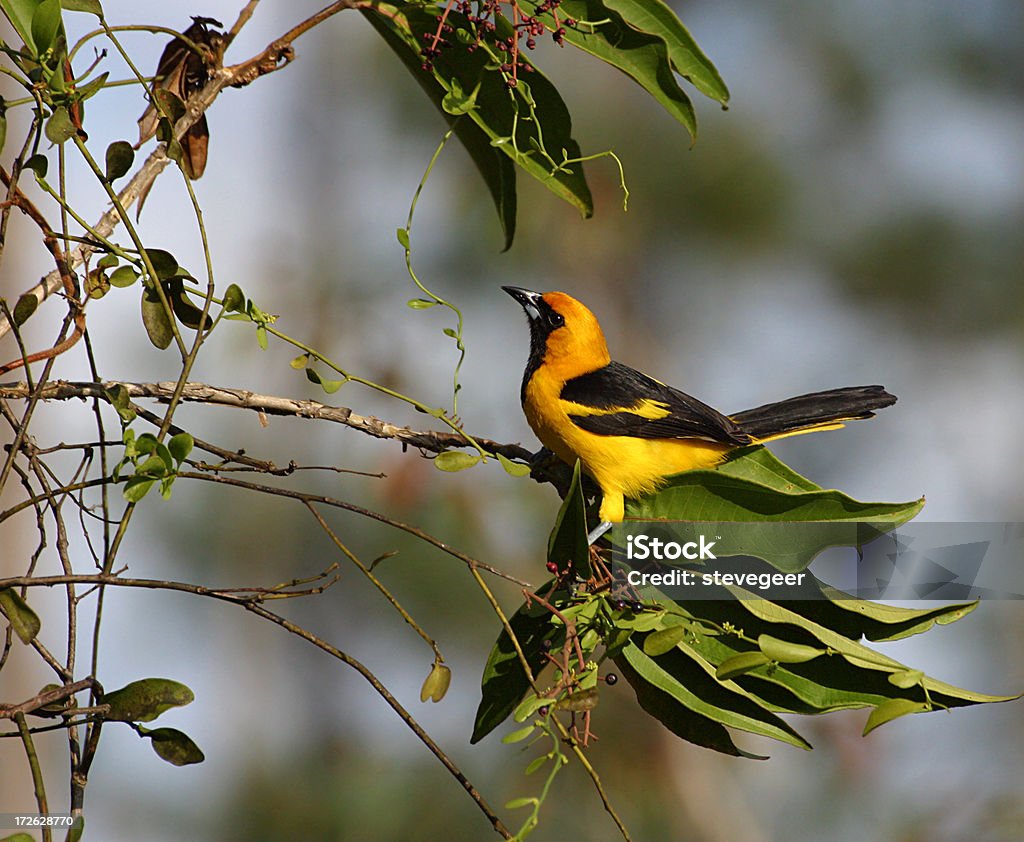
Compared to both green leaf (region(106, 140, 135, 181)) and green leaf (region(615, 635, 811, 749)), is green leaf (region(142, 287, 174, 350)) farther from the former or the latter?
green leaf (region(615, 635, 811, 749))

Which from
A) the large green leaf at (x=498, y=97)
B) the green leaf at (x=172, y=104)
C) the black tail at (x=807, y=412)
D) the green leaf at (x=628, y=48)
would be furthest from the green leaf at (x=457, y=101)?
the black tail at (x=807, y=412)

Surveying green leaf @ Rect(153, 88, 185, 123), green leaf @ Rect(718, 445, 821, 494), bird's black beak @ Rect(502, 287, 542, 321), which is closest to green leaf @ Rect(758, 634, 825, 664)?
green leaf @ Rect(718, 445, 821, 494)

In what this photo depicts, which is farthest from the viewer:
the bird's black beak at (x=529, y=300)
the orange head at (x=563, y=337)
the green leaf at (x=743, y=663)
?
the bird's black beak at (x=529, y=300)

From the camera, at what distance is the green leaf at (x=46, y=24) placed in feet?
2.68

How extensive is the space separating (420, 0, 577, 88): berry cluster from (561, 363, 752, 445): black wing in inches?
29.3

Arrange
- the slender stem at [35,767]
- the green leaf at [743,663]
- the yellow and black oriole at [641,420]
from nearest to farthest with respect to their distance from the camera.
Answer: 1. the slender stem at [35,767]
2. the green leaf at [743,663]
3. the yellow and black oriole at [641,420]

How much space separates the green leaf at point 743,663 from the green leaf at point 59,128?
780 mm

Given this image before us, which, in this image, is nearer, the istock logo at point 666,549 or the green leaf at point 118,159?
the green leaf at point 118,159

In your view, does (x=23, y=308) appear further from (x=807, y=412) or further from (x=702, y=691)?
(x=807, y=412)

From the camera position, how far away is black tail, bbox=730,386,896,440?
5.66ft

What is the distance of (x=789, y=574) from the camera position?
3.53 ft

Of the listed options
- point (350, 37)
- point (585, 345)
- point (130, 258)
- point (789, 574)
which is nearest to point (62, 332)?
point (130, 258)

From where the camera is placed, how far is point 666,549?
1.18 meters

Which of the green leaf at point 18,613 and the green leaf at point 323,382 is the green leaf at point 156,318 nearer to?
the green leaf at point 323,382
